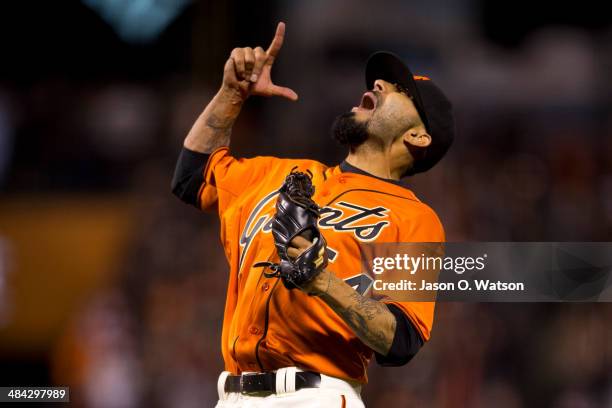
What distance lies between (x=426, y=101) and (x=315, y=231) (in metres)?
0.99

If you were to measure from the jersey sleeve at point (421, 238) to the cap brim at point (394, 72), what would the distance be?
1.37 ft

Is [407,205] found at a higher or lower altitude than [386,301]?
higher

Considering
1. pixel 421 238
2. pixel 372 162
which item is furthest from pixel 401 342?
pixel 372 162

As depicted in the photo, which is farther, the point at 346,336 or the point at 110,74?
the point at 110,74

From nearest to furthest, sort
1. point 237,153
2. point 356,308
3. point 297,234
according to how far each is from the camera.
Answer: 1. point 297,234
2. point 356,308
3. point 237,153

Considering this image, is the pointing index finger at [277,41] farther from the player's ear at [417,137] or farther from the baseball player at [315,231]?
the player's ear at [417,137]

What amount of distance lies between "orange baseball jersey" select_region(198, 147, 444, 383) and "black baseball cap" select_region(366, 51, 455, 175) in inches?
9.3

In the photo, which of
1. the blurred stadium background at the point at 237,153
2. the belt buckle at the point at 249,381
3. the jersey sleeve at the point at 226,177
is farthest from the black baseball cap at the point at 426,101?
the blurred stadium background at the point at 237,153

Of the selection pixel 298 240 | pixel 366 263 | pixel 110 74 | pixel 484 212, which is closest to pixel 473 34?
pixel 484 212

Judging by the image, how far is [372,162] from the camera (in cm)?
330

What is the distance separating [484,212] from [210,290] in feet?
6.71

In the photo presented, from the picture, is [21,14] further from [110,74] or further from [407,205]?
[407,205]

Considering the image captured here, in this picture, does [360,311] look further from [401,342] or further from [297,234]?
[297,234]

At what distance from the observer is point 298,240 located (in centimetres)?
251
